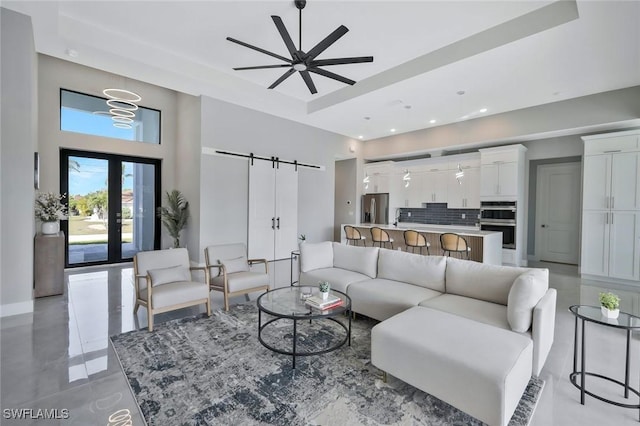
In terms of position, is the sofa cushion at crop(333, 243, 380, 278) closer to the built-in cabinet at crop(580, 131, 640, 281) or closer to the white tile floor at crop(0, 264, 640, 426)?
the white tile floor at crop(0, 264, 640, 426)

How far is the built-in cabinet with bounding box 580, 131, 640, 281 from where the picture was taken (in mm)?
5184

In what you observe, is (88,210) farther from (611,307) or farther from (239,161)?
(611,307)

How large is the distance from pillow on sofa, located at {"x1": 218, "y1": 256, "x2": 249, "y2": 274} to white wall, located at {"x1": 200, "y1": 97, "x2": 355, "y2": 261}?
5.99ft

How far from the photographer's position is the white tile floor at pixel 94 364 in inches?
78.1

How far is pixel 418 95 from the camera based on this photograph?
5410 mm

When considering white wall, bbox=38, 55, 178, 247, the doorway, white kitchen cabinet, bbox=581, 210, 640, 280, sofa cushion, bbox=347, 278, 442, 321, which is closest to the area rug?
sofa cushion, bbox=347, 278, 442, 321

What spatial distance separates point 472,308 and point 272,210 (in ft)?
16.2

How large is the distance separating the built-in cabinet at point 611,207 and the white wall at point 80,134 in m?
8.72

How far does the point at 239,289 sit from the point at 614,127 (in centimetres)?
722

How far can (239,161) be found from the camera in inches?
249

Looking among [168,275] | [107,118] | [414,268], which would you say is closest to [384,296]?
[414,268]

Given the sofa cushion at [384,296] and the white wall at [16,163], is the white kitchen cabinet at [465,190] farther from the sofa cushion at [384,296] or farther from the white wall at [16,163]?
the white wall at [16,163]

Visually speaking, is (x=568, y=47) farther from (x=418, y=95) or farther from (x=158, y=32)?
(x=158, y=32)

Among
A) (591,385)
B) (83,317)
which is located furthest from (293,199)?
(591,385)
